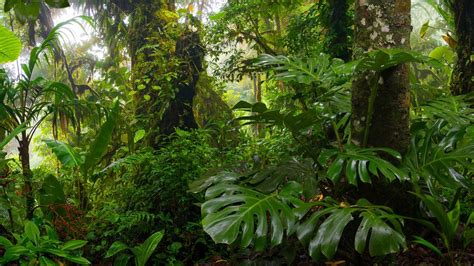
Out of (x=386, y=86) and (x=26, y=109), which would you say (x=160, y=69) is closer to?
(x=26, y=109)

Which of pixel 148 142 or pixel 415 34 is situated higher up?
pixel 415 34

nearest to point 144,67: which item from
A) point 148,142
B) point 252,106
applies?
point 148,142

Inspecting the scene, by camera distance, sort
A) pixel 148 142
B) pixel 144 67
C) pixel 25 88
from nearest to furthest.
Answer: pixel 25 88 < pixel 148 142 < pixel 144 67

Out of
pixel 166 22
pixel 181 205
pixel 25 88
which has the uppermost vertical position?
pixel 166 22

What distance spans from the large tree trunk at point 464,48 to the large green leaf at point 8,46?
3130 millimetres

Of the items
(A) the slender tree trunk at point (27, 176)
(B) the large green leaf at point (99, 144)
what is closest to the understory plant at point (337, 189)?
(B) the large green leaf at point (99, 144)

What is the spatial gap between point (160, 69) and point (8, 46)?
1.58 m

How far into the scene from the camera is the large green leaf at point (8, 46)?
7.77ft

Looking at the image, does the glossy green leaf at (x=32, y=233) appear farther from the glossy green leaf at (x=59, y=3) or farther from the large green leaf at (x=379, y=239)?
the large green leaf at (x=379, y=239)

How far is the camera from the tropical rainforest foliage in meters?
1.69

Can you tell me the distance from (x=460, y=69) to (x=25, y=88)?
3.15 meters

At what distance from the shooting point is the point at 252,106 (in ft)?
6.10

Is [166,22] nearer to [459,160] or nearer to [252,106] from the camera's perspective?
[252,106]

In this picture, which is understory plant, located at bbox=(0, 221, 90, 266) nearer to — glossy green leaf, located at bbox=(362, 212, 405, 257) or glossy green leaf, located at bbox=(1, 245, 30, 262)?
glossy green leaf, located at bbox=(1, 245, 30, 262)
